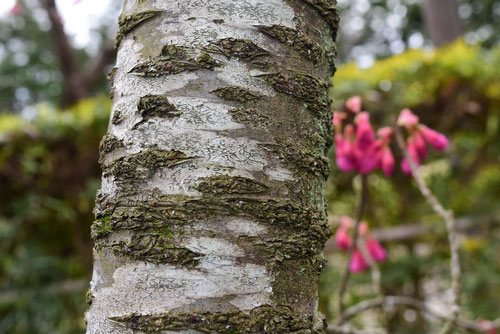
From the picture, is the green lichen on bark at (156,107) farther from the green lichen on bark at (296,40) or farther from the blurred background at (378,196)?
the blurred background at (378,196)

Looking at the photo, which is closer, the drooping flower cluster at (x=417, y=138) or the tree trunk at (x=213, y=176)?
the tree trunk at (x=213, y=176)

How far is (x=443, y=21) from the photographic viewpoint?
20.4 ft

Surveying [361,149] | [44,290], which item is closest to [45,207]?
[44,290]

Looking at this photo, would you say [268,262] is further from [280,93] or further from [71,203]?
[71,203]

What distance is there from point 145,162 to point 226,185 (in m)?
0.11

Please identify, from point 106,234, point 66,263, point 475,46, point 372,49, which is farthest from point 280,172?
point 372,49

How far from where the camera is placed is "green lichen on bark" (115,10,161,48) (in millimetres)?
848

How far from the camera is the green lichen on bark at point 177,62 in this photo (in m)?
0.80

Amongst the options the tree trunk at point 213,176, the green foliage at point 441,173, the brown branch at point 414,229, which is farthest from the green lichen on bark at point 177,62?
the brown branch at point 414,229

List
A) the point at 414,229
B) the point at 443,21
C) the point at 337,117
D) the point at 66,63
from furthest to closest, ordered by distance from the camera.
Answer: the point at 66,63 < the point at 443,21 < the point at 414,229 < the point at 337,117

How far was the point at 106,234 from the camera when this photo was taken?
2.64 feet

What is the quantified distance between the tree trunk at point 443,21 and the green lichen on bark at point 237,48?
18.9 feet

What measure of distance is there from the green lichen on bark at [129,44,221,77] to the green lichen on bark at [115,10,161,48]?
0.07 m

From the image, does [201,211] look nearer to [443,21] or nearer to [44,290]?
[44,290]
